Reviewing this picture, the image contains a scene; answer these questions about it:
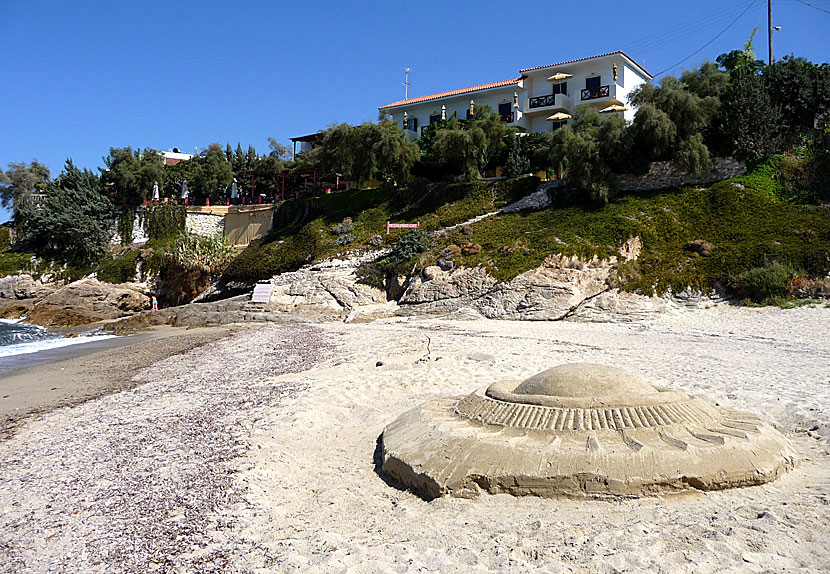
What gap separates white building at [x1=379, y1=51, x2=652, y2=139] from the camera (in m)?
40.8

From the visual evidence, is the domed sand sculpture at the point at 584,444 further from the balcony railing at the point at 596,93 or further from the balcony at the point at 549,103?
the balcony at the point at 549,103

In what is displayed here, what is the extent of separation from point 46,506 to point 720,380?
10.0 m

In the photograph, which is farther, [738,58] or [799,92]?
[738,58]

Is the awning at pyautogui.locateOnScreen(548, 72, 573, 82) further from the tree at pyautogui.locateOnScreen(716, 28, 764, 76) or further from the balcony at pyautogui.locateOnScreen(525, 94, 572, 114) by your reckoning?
the tree at pyautogui.locateOnScreen(716, 28, 764, 76)

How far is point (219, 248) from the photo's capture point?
3778cm

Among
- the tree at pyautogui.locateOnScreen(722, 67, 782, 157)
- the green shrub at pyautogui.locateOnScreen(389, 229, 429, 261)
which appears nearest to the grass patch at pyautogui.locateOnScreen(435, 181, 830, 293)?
the green shrub at pyautogui.locateOnScreen(389, 229, 429, 261)

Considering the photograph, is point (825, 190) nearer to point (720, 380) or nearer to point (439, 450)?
point (720, 380)

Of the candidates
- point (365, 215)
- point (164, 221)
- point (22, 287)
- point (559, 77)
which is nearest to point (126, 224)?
point (164, 221)

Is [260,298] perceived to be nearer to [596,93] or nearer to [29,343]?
[29,343]

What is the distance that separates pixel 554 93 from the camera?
43.4 m

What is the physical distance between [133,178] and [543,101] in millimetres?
34384

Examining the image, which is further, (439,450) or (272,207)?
(272,207)

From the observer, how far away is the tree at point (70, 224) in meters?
41.2

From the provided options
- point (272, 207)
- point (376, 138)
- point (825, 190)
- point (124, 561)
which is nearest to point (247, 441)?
point (124, 561)
